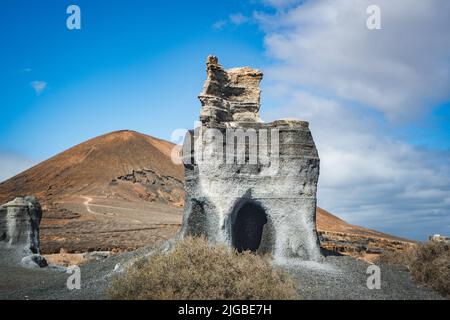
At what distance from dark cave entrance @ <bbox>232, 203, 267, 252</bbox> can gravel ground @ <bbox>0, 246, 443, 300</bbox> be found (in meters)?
1.54

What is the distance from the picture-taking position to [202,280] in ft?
27.7

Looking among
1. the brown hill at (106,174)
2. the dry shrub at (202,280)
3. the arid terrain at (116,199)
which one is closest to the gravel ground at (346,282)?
the dry shrub at (202,280)

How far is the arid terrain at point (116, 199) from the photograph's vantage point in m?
31.2

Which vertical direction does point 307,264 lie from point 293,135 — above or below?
below

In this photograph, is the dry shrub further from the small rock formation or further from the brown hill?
the brown hill

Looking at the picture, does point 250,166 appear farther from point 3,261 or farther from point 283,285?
point 3,261

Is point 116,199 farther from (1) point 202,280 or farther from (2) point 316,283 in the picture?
(1) point 202,280

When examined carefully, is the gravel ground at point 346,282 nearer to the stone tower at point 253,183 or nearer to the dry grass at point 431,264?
the dry grass at point 431,264

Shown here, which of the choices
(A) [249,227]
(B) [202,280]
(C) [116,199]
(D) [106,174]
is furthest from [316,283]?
(D) [106,174]

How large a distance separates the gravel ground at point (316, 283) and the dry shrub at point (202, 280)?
89cm

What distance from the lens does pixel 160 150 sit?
238ft

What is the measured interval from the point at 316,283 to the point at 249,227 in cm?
380

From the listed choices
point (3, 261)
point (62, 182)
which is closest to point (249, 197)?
point (3, 261)

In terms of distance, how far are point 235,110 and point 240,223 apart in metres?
3.76
